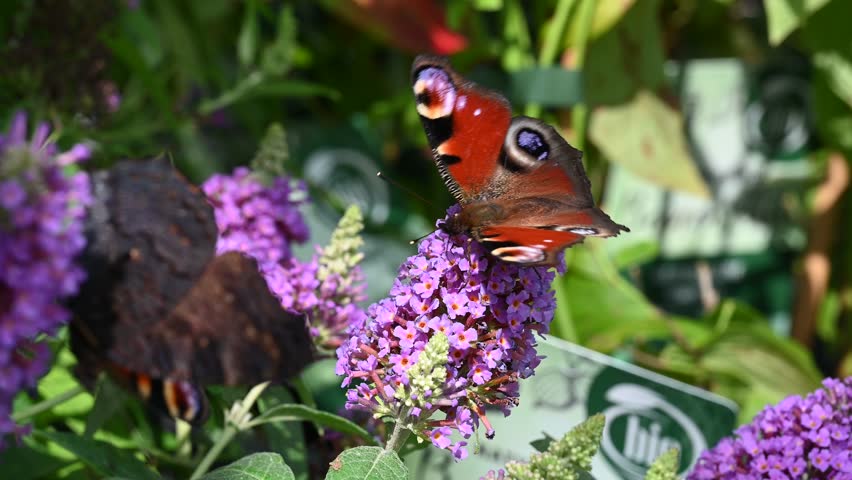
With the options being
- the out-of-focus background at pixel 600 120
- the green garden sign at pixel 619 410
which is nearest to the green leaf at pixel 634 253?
the out-of-focus background at pixel 600 120

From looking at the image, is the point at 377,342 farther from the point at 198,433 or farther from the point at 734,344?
the point at 734,344

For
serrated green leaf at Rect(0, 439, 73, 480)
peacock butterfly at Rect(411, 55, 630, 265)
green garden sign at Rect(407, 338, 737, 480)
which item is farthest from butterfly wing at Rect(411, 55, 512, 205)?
serrated green leaf at Rect(0, 439, 73, 480)

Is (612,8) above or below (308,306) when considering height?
above

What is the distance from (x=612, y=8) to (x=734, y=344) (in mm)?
648

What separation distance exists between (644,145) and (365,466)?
1.15m

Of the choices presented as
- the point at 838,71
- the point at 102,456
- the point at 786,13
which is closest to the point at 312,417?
the point at 102,456

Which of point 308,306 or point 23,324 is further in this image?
point 308,306

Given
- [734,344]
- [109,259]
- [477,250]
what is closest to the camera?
[109,259]

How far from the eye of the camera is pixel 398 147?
91.1 inches

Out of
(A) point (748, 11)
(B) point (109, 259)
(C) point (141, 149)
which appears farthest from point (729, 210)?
(B) point (109, 259)

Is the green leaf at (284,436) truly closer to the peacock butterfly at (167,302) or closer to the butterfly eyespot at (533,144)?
the peacock butterfly at (167,302)

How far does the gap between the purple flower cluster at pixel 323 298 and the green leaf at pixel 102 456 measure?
0.22 meters

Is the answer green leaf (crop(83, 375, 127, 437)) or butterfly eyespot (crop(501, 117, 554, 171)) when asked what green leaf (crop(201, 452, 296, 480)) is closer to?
green leaf (crop(83, 375, 127, 437))

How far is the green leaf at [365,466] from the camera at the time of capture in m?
0.78
